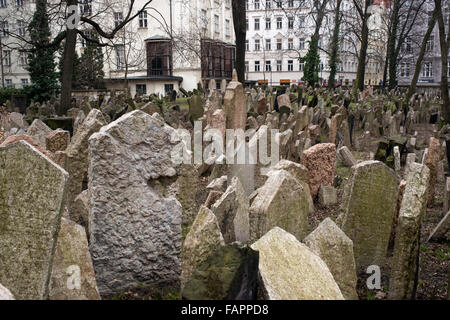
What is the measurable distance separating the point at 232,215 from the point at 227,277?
4.68 feet

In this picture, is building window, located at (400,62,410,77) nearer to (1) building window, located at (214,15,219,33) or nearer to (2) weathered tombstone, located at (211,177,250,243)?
(1) building window, located at (214,15,219,33)

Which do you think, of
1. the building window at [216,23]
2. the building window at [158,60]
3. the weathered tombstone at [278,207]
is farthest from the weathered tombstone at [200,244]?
the building window at [216,23]

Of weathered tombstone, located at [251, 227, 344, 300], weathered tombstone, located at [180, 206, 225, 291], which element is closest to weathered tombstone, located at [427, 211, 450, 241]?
weathered tombstone, located at [251, 227, 344, 300]

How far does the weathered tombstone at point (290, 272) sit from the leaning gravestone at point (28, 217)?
4.90 ft

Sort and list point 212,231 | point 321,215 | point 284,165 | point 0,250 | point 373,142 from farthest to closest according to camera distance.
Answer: point 373,142 → point 321,215 → point 284,165 → point 212,231 → point 0,250

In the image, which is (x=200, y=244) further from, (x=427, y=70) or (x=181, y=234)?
(x=427, y=70)

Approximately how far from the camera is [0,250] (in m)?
3.30

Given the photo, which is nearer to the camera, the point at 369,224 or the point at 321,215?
the point at 369,224

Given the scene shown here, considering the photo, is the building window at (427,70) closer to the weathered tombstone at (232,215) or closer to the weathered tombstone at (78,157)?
the weathered tombstone at (78,157)

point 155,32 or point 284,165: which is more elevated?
point 155,32

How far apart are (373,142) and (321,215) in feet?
22.1

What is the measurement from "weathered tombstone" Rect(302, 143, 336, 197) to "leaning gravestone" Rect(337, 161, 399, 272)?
2211 mm
